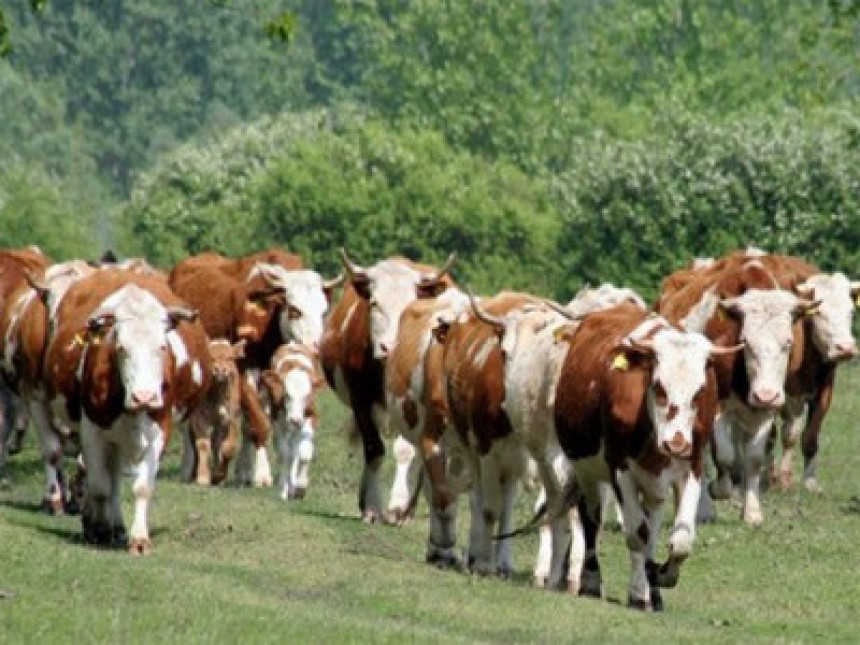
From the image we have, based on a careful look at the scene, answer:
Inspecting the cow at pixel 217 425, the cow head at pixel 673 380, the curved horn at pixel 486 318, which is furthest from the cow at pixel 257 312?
the cow head at pixel 673 380

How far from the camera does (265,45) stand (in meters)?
175

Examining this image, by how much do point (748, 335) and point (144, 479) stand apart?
6.10 metres

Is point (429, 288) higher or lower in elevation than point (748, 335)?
lower

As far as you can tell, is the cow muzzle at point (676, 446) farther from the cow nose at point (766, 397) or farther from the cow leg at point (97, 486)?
the cow nose at point (766, 397)

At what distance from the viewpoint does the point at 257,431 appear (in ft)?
108

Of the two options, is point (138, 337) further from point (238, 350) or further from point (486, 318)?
point (238, 350)

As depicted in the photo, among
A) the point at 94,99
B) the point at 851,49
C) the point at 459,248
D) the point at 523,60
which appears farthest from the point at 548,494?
the point at 94,99

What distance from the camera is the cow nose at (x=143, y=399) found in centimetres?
2461

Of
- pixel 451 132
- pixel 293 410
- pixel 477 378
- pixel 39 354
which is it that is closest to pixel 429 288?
pixel 293 410

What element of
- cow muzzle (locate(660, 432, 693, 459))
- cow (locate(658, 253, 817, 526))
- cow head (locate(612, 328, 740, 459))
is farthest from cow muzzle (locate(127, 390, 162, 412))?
cow (locate(658, 253, 817, 526))

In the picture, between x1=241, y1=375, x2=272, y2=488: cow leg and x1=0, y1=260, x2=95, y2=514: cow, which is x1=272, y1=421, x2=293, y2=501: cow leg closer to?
x1=241, y1=375, x2=272, y2=488: cow leg

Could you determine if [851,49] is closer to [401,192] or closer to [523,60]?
[401,192]

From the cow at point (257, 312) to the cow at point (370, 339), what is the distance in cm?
298

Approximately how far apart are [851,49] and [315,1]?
441ft
